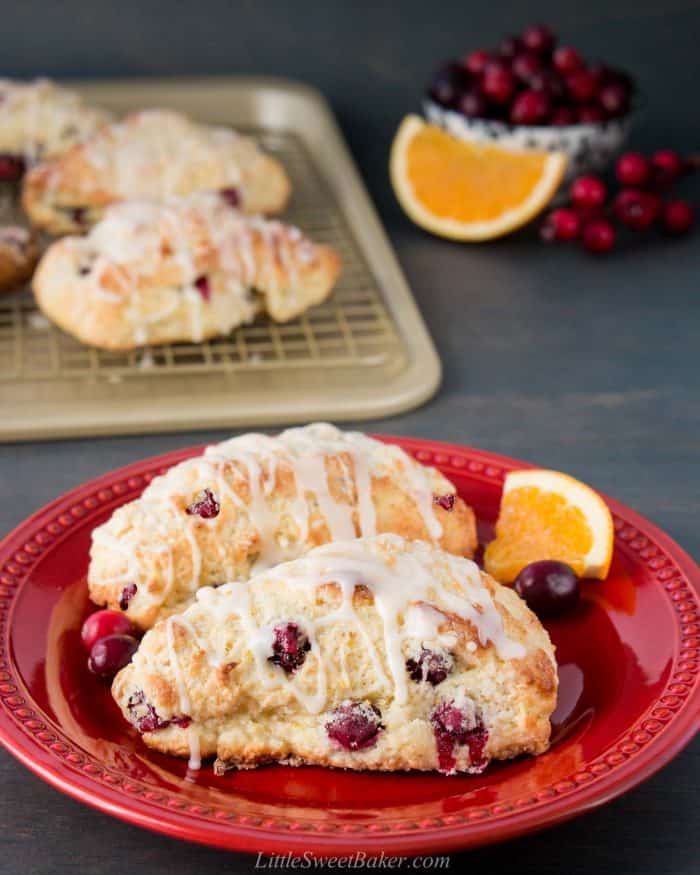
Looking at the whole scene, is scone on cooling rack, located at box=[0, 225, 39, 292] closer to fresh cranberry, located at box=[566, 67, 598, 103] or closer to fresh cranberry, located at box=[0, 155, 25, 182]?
fresh cranberry, located at box=[0, 155, 25, 182]

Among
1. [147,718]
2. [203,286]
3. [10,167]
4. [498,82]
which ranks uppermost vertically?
[147,718]

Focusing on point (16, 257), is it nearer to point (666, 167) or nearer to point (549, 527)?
point (549, 527)

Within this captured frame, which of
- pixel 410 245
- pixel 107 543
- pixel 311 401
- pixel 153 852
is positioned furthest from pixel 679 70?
pixel 153 852

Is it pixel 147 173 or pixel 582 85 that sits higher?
pixel 582 85

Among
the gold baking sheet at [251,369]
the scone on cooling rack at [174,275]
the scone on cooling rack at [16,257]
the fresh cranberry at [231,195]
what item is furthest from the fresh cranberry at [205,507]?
the fresh cranberry at [231,195]

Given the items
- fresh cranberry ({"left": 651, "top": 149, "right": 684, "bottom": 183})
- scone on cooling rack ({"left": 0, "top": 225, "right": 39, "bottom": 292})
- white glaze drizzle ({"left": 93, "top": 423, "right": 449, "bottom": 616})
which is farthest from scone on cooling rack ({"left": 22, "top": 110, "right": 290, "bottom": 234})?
white glaze drizzle ({"left": 93, "top": 423, "right": 449, "bottom": 616})

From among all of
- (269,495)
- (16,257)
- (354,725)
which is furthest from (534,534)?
(16,257)

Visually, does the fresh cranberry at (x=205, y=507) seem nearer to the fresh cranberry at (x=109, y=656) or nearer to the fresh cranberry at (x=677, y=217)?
the fresh cranberry at (x=109, y=656)
